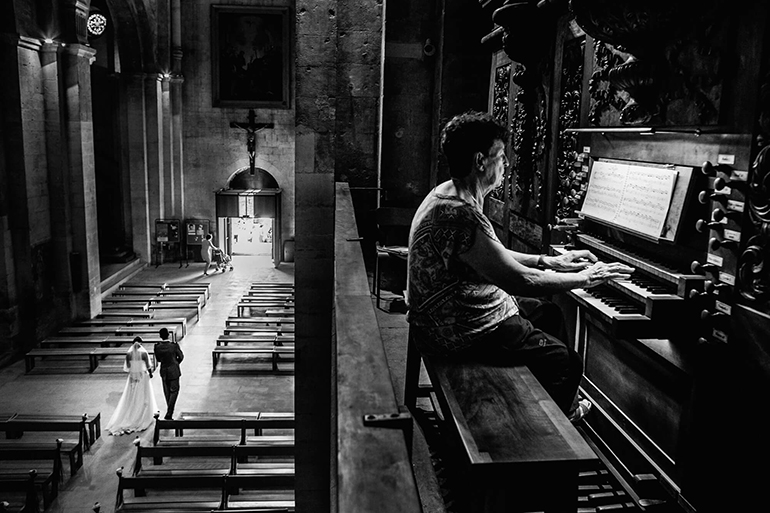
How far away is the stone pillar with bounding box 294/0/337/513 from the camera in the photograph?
7.89m

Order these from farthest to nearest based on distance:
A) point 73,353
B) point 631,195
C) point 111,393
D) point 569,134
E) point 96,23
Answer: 1. point 96,23
2. point 73,353
3. point 111,393
4. point 569,134
5. point 631,195

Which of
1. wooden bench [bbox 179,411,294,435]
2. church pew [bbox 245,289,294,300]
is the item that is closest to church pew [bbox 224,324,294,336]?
church pew [bbox 245,289,294,300]

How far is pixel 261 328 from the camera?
1483 centimetres

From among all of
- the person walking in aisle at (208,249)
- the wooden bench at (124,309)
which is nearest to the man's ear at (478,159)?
the wooden bench at (124,309)

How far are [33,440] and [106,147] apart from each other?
13.0 metres

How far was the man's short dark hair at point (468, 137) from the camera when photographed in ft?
10.3

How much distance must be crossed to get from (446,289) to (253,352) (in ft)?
35.0

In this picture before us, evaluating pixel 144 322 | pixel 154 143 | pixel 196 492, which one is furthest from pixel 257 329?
pixel 154 143

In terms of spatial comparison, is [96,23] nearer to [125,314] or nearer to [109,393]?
[125,314]

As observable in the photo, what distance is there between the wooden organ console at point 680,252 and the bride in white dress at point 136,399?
7692mm

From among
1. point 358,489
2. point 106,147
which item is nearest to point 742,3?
point 358,489

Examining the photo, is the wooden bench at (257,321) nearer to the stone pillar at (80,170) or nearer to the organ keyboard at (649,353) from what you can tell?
the stone pillar at (80,170)

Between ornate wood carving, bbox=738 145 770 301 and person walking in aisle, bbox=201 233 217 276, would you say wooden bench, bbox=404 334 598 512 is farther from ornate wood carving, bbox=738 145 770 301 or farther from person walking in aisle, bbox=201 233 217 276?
person walking in aisle, bbox=201 233 217 276

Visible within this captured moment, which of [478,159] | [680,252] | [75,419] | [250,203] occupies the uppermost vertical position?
[478,159]
